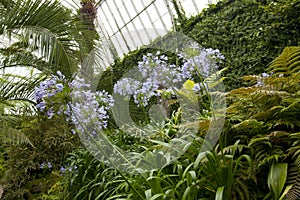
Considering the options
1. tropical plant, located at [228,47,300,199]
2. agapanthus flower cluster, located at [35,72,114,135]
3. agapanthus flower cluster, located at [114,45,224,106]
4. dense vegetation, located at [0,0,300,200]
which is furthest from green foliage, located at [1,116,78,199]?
tropical plant, located at [228,47,300,199]

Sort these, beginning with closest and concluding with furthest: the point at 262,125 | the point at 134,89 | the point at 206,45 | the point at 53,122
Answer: the point at 262,125
the point at 134,89
the point at 53,122
the point at 206,45

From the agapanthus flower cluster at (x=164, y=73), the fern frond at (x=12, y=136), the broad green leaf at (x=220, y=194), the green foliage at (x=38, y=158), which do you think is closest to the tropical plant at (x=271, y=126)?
the broad green leaf at (x=220, y=194)

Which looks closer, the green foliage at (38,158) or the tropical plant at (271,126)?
the tropical plant at (271,126)

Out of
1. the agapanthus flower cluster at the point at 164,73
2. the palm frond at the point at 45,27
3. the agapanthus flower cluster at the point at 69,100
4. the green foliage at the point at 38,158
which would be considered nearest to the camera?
the agapanthus flower cluster at the point at 69,100

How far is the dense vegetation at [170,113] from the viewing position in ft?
7.06

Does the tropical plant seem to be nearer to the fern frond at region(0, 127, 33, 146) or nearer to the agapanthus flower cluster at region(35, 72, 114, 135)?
the agapanthus flower cluster at region(35, 72, 114, 135)

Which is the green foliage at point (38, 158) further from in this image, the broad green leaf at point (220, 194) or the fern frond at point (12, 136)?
the broad green leaf at point (220, 194)

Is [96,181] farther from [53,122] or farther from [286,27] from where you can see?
[286,27]

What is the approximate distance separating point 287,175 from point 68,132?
10.5 ft

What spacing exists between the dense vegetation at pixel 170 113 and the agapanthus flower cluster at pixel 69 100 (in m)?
0.01

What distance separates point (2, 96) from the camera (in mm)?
4664

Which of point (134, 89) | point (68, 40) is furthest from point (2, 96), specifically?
point (134, 89)

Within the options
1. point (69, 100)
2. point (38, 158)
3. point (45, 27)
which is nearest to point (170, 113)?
point (38, 158)

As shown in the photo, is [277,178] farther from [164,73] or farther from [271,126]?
[164,73]
